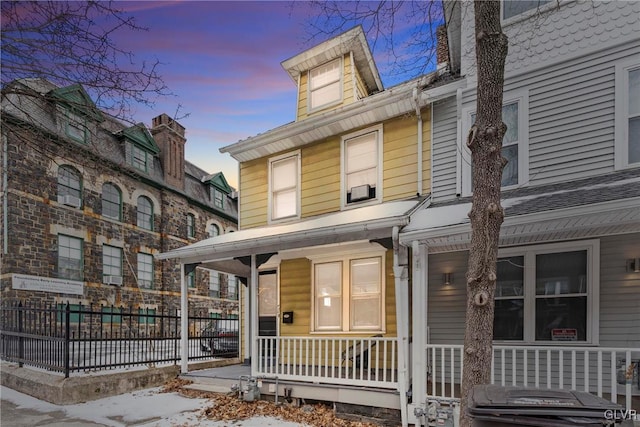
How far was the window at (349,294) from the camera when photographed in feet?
24.3

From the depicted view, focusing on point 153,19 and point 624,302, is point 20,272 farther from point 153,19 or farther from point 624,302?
point 624,302

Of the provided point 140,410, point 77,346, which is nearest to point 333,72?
point 140,410

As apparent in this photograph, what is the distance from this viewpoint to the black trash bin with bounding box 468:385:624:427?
2184 millimetres

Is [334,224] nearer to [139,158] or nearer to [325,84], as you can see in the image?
[325,84]

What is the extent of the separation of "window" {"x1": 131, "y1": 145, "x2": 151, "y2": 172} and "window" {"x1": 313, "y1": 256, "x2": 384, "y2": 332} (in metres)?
11.6

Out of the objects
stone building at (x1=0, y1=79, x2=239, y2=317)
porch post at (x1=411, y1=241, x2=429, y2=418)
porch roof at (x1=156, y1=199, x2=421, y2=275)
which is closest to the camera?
porch post at (x1=411, y1=241, x2=429, y2=418)

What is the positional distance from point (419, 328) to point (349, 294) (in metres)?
2.51

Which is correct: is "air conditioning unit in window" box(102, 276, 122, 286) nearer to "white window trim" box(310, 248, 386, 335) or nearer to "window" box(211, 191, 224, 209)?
"window" box(211, 191, 224, 209)

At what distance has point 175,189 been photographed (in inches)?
708

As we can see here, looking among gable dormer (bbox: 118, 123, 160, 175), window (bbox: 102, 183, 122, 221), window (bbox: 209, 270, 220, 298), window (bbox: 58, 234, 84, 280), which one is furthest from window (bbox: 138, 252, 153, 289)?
window (bbox: 209, 270, 220, 298)

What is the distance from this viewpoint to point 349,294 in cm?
768

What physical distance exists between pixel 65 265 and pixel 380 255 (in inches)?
441

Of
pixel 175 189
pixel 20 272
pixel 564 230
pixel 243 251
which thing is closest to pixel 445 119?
pixel 564 230

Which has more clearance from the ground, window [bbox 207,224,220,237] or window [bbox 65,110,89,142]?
window [bbox 65,110,89,142]
